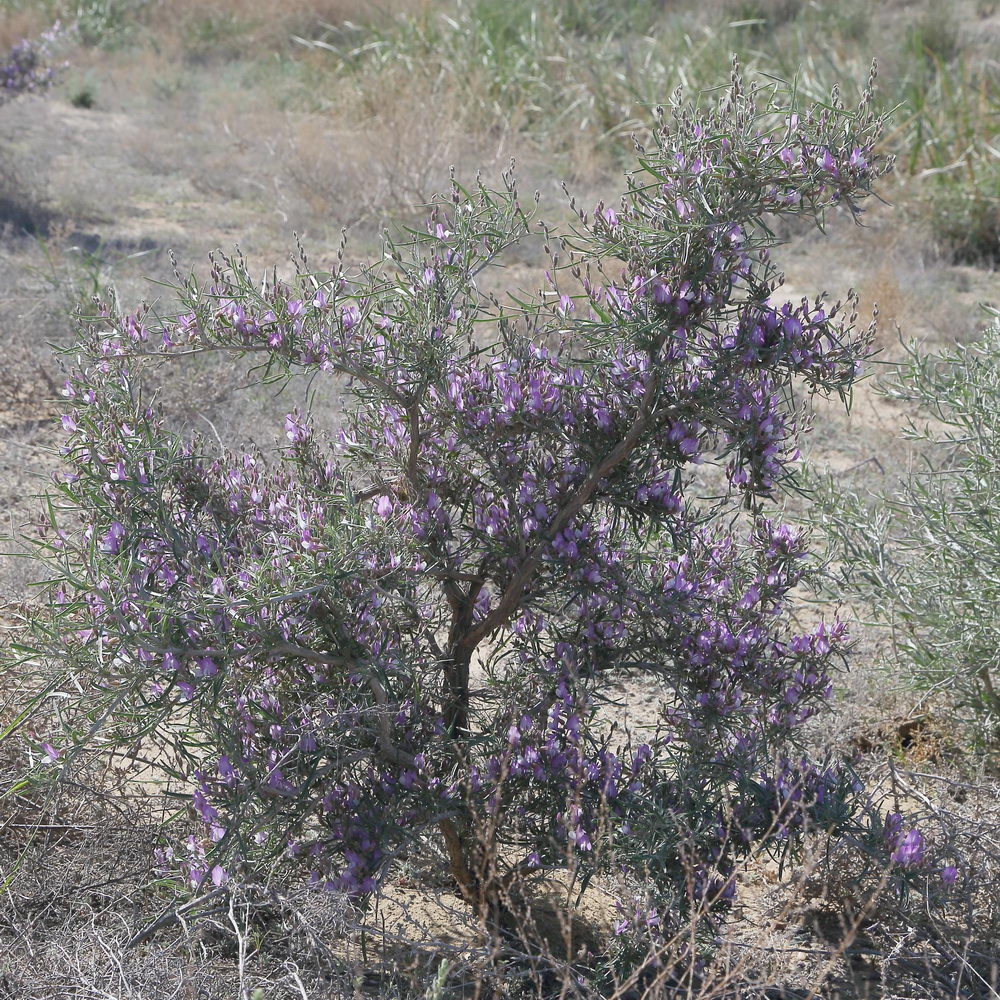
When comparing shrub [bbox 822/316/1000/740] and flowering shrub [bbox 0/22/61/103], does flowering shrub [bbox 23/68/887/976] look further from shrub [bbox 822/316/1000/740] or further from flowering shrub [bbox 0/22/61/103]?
flowering shrub [bbox 0/22/61/103]

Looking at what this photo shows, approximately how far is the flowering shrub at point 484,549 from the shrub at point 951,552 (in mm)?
907

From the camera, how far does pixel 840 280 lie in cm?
818

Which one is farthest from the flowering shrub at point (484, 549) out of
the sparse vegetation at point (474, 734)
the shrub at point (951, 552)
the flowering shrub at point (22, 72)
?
the flowering shrub at point (22, 72)

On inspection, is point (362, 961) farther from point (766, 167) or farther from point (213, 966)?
point (766, 167)

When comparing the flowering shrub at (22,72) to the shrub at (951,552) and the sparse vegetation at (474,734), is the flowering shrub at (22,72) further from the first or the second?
the shrub at (951,552)

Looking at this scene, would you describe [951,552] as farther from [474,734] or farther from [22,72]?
[22,72]

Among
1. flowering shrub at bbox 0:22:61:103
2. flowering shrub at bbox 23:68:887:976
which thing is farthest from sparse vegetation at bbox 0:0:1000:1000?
flowering shrub at bbox 0:22:61:103

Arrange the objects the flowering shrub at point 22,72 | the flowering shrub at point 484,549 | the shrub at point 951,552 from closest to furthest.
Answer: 1. the flowering shrub at point 484,549
2. the shrub at point 951,552
3. the flowering shrub at point 22,72

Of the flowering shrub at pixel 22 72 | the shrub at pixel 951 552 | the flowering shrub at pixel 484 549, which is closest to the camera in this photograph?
the flowering shrub at pixel 484 549

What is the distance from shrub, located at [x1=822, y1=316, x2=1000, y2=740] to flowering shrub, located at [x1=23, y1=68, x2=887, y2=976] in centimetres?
91

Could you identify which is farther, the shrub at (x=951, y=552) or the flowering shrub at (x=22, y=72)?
the flowering shrub at (x=22, y=72)

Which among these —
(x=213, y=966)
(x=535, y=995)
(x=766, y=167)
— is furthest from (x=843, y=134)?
(x=213, y=966)

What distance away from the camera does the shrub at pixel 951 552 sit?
3.33 meters

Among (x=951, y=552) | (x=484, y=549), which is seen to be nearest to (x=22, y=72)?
(x=484, y=549)
